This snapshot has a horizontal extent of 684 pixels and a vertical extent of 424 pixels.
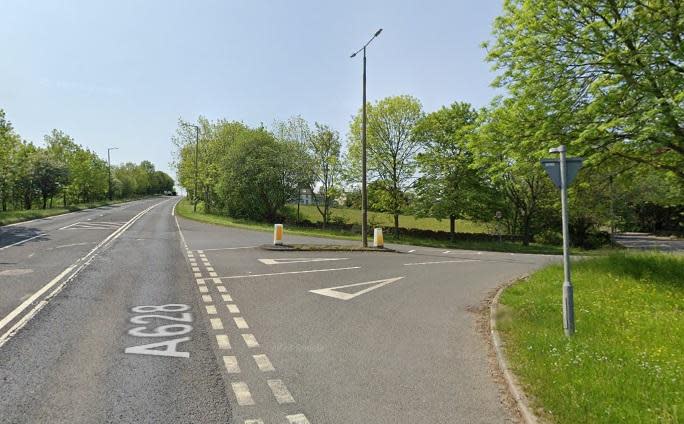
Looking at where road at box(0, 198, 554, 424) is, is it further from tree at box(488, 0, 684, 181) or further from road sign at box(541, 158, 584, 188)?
tree at box(488, 0, 684, 181)

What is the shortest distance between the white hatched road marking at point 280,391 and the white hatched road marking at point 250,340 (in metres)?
1.35

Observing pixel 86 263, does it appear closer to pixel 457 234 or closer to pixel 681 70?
pixel 681 70

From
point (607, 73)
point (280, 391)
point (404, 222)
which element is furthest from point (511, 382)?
point (404, 222)

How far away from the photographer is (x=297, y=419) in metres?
4.02

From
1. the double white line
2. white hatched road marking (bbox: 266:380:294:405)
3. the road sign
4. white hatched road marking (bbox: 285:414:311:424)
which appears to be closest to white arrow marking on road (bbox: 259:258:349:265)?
the double white line

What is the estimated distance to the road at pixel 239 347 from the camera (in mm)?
4254

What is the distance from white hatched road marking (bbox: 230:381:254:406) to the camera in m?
4.34

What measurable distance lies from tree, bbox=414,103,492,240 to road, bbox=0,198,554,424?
77.2 ft

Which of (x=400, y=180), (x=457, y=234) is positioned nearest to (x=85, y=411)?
(x=400, y=180)

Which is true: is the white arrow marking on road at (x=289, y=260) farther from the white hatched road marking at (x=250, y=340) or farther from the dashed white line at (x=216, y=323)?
the white hatched road marking at (x=250, y=340)

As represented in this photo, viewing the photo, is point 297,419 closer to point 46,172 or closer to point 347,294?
point 347,294

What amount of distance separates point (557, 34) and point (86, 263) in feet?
52.5

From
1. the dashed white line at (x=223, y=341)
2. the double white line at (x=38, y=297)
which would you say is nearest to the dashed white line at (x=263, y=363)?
the dashed white line at (x=223, y=341)

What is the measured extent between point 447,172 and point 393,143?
557 centimetres
